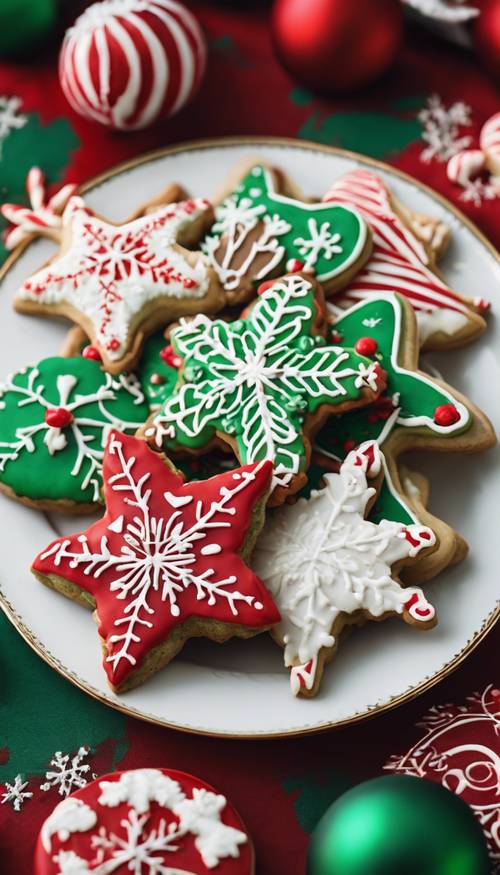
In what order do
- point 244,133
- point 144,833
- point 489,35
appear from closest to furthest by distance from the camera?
point 144,833 → point 489,35 → point 244,133

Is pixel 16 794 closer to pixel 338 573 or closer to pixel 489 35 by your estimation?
pixel 338 573

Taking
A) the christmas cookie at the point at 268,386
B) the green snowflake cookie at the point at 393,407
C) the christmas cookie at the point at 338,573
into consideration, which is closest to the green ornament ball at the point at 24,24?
the christmas cookie at the point at 268,386

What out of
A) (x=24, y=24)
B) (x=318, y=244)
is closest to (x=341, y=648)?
(x=318, y=244)

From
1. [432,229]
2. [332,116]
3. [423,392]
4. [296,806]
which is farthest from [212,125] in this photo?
[296,806]

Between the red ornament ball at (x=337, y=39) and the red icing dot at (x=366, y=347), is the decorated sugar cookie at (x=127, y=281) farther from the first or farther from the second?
the red ornament ball at (x=337, y=39)

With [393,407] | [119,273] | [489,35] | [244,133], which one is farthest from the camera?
[244,133]

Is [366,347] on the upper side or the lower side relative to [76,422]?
upper
